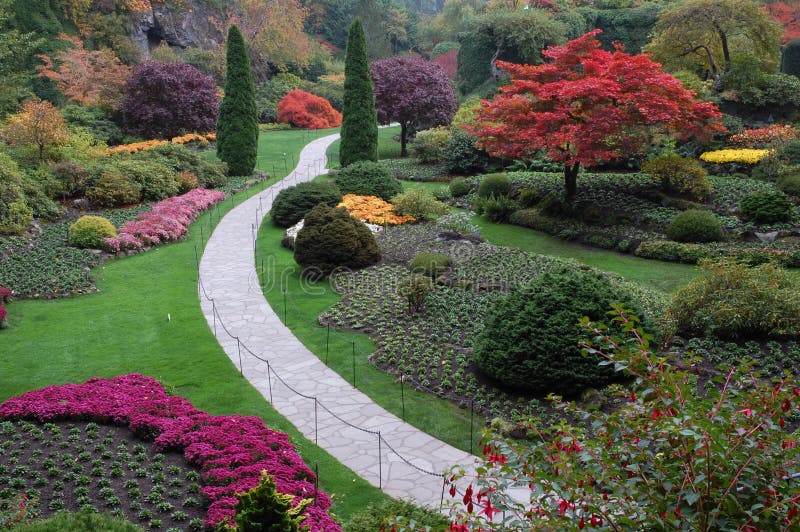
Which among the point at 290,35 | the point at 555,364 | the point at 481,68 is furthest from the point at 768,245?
the point at 290,35

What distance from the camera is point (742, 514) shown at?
3938 mm

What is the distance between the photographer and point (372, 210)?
2189 centimetres

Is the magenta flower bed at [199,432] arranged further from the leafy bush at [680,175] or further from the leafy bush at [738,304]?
the leafy bush at [680,175]

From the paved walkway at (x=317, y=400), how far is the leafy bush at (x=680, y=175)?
1330cm

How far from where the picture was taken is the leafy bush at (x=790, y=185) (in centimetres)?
1959

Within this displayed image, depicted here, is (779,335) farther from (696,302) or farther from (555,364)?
Answer: (555,364)

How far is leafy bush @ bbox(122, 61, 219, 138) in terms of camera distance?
31.9m

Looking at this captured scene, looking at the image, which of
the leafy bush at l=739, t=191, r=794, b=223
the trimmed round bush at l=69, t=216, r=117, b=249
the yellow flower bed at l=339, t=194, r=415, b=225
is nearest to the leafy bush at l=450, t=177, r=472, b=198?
the yellow flower bed at l=339, t=194, r=415, b=225

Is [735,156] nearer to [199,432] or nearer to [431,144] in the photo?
[431,144]

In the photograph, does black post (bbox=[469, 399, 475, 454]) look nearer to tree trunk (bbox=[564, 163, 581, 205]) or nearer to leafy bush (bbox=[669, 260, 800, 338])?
leafy bush (bbox=[669, 260, 800, 338])

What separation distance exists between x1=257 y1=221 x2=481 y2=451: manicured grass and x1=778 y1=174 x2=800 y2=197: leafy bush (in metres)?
13.9

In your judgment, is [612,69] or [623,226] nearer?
[612,69]

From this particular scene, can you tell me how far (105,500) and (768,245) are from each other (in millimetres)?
16299

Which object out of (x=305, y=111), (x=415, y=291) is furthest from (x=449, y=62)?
(x=415, y=291)
